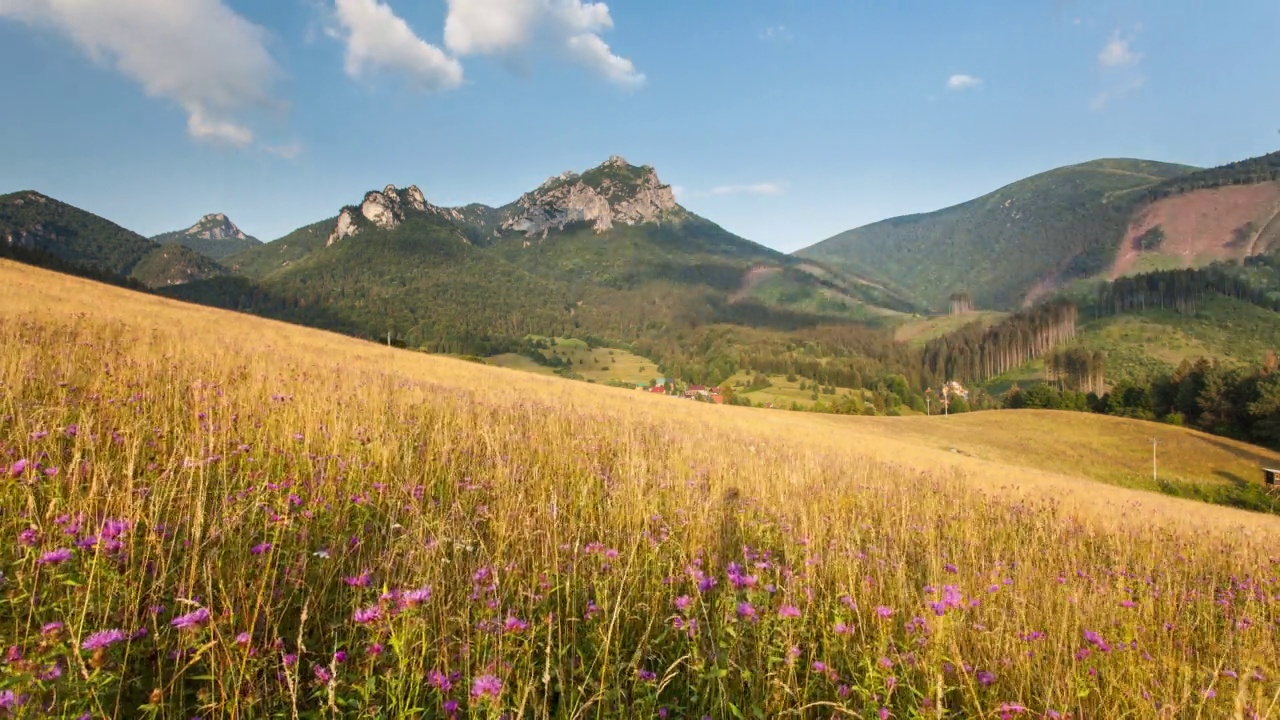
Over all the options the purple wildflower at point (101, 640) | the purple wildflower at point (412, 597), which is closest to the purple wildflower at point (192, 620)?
the purple wildflower at point (101, 640)

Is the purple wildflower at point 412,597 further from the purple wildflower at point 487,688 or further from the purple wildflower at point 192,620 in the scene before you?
the purple wildflower at point 192,620

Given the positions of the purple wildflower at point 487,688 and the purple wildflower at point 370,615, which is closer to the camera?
the purple wildflower at point 487,688

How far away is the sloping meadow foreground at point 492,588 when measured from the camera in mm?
2086

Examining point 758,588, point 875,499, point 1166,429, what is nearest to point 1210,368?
point 1166,429

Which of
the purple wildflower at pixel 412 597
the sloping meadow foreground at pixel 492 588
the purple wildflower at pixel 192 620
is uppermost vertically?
the purple wildflower at pixel 192 620

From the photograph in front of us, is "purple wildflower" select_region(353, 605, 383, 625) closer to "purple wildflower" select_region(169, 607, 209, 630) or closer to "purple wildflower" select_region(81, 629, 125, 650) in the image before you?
"purple wildflower" select_region(169, 607, 209, 630)

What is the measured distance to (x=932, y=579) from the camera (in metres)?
4.46

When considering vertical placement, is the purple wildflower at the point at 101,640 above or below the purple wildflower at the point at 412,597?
above

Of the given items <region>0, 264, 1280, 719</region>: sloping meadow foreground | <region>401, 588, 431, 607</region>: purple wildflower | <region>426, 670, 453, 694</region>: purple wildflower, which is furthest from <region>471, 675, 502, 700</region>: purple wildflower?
<region>401, 588, 431, 607</region>: purple wildflower

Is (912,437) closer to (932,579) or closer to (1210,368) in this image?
(932,579)

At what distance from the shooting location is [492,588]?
267cm

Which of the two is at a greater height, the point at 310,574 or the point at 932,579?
the point at 310,574

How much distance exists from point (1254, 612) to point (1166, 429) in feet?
250

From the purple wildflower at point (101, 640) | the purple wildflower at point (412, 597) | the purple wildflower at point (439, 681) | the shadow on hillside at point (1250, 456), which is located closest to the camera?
the purple wildflower at point (101, 640)
